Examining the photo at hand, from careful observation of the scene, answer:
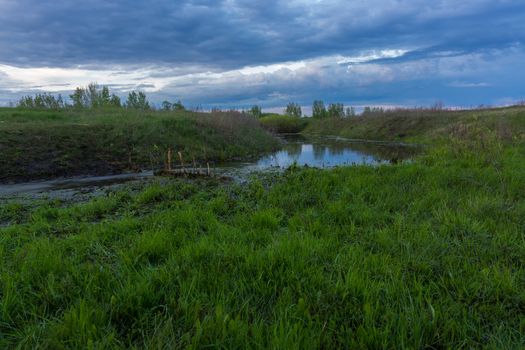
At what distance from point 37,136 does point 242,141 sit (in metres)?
12.6

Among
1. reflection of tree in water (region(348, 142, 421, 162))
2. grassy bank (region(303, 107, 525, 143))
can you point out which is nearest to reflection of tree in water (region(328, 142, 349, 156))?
reflection of tree in water (region(348, 142, 421, 162))

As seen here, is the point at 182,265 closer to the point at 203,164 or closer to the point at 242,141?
the point at 203,164

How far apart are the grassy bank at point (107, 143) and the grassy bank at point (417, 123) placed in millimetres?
18209

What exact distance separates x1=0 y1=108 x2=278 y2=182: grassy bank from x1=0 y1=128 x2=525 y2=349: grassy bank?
9.51 metres

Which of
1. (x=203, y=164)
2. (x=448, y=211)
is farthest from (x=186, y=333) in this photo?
(x=203, y=164)

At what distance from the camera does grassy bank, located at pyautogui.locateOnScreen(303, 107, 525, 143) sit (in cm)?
3041

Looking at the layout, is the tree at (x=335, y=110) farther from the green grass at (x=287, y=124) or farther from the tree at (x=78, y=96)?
the tree at (x=78, y=96)

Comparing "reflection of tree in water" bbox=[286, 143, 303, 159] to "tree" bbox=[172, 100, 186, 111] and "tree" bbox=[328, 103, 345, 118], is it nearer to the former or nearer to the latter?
"tree" bbox=[172, 100, 186, 111]

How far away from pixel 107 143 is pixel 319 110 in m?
70.4

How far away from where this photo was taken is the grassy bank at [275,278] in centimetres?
286

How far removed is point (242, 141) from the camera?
25.3 meters

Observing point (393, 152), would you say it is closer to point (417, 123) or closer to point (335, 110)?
point (417, 123)

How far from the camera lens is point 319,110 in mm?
84375

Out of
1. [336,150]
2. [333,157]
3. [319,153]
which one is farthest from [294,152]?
[333,157]
